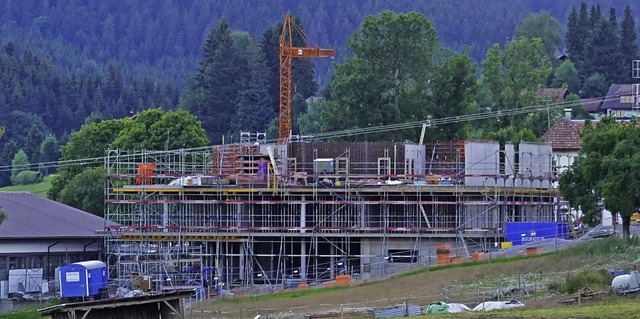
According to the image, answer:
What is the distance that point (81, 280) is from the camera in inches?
3430

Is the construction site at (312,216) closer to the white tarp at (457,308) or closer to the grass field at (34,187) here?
the white tarp at (457,308)

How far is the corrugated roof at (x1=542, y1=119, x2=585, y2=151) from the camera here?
122m

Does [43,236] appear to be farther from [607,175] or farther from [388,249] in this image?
[607,175]

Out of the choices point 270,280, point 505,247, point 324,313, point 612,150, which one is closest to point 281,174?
point 270,280

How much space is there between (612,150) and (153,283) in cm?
2524

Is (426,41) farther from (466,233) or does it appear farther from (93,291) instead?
(93,291)

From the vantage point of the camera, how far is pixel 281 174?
320 feet

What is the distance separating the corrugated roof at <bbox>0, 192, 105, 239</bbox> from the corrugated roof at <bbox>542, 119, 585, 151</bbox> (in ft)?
112

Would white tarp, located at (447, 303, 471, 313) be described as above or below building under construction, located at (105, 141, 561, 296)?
below

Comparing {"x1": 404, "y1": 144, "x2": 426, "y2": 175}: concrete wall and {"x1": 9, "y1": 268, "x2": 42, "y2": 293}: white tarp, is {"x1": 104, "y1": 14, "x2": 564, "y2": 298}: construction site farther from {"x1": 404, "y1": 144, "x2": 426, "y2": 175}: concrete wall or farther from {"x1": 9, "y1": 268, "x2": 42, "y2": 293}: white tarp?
{"x1": 9, "y1": 268, "x2": 42, "y2": 293}: white tarp

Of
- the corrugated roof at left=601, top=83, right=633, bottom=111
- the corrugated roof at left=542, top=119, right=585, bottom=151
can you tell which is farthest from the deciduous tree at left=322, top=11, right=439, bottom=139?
the corrugated roof at left=601, top=83, right=633, bottom=111

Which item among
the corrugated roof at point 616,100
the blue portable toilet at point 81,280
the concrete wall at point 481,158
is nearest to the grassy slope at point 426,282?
the blue portable toilet at point 81,280

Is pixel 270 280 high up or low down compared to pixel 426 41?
down

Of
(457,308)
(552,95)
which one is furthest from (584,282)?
(552,95)
